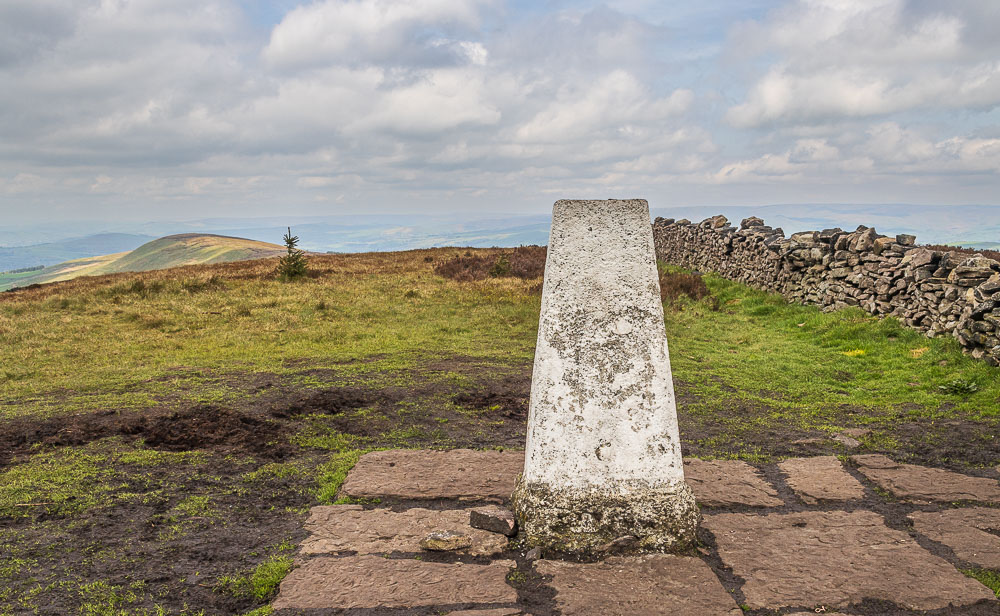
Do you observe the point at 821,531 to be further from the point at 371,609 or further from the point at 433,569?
the point at 371,609

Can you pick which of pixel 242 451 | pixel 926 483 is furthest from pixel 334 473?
pixel 926 483

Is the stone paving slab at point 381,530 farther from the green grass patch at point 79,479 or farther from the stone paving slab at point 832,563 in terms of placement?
the green grass patch at point 79,479

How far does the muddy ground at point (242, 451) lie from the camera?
346 centimetres

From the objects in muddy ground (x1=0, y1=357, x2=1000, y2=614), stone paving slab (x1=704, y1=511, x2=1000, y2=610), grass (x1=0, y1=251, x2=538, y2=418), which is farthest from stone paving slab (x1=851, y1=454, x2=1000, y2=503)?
grass (x1=0, y1=251, x2=538, y2=418)

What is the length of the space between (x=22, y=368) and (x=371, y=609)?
10.1 meters

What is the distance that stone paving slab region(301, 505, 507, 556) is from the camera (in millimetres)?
3643

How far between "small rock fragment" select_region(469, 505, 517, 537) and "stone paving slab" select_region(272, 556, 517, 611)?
0.27 meters

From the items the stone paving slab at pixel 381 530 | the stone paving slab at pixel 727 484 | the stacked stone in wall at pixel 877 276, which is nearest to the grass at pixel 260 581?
the stone paving slab at pixel 381 530

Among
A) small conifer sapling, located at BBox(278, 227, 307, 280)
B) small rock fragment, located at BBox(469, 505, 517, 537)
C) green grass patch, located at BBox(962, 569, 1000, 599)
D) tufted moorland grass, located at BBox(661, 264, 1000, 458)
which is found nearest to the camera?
green grass patch, located at BBox(962, 569, 1000, 599)

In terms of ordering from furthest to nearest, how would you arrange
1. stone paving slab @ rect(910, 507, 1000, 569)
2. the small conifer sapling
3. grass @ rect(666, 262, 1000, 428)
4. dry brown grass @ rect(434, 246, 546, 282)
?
dry brown grass @ rect(434, 246, 546, 282), the small conifer sapling, grass @ rect(666, 262, 1000, 428), stone paving slab @ rect(910, 507, 1000, 569)

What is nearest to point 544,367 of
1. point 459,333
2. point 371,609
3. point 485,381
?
point 371,609

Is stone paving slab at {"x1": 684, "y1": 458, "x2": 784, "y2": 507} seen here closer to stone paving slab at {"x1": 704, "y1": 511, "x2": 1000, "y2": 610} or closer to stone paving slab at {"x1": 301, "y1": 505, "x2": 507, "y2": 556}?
stone paving slab at {"x1": 704, "y1": 511, "x2": 1000, "y2": 610}

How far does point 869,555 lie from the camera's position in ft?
11.6

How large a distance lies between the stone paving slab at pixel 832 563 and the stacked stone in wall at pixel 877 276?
244 inches
